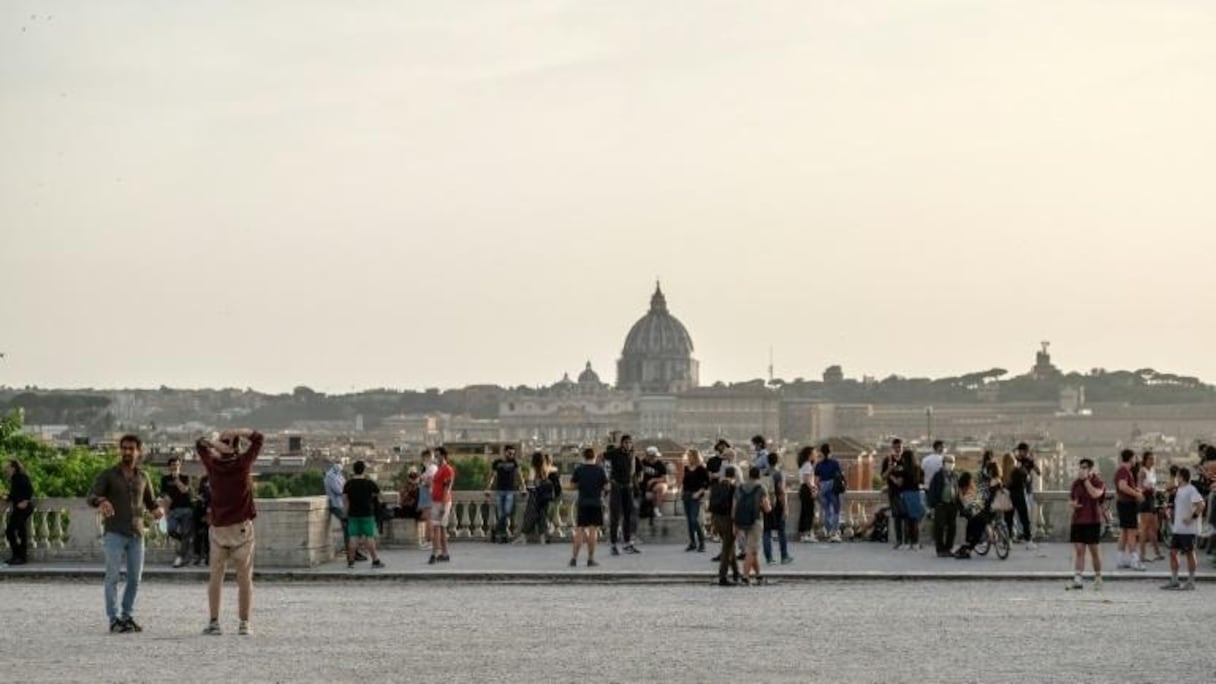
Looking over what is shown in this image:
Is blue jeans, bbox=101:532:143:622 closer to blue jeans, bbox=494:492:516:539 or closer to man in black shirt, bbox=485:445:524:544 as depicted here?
man in black shirt, bbox=485:445:524:544

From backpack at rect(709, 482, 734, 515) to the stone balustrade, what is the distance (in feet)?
14.2

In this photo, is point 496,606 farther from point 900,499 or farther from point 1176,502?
point 900,499

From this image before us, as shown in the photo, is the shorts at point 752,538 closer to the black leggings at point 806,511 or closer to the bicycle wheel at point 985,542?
the bicycle wheel at point 985,542

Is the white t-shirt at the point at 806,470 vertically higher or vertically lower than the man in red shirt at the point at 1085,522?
higher

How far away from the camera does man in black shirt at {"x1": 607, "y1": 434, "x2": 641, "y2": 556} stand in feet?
93.0

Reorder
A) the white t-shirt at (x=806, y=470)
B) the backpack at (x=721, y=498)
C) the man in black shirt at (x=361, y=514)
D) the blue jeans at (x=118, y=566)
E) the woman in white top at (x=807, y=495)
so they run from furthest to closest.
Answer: the woman in white top at (x=807, y=495) < the white t-shirt at (x=806, y=470) < the man in black shirt at (x=361, y=514) < the backpack at (x=721, y=498) < the blue jeans at (x=118, y=566)

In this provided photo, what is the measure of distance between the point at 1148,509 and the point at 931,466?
2.98 metres

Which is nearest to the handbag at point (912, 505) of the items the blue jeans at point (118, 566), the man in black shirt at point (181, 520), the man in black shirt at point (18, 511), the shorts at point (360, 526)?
the shorts at point (360, 526)

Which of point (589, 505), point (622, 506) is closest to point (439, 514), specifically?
point (589, 505)

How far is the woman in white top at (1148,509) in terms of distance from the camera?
2659 centimetres

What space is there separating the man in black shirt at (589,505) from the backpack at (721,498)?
6.96ft

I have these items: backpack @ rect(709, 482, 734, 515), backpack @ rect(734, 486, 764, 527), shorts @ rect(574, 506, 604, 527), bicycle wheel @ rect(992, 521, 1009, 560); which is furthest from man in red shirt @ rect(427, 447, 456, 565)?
bicycle wheel @ rect(992, 521, 1009, 560)

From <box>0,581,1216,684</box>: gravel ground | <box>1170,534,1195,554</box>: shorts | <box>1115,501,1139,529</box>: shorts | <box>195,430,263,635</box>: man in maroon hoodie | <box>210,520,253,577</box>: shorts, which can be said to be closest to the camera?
<box>0,581,1216,684</box>: gravel ground

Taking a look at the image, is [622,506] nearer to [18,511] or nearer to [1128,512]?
[1128,512]
